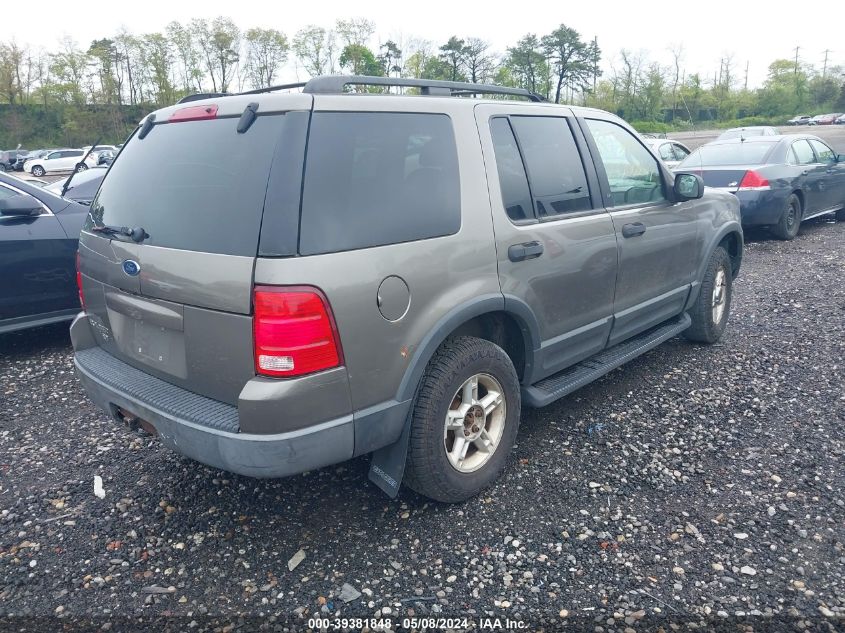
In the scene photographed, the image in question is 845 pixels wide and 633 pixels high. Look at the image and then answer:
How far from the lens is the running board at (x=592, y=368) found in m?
3.55

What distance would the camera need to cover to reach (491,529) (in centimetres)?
301

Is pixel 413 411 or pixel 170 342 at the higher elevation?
pixel 170 342

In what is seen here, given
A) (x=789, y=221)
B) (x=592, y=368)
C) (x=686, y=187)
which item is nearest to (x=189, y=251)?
(x=592, y=368)

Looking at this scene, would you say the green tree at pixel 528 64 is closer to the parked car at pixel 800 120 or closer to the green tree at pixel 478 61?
the green tree at pixel 478 61

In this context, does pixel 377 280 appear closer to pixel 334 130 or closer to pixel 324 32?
pixel 334 130

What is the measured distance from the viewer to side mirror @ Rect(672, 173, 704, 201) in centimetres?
450

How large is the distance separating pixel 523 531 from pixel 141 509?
1870mm

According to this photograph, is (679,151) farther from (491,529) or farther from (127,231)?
(127,231)

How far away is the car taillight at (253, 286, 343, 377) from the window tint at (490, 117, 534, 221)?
48.9 inches

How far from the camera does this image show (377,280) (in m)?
2.58

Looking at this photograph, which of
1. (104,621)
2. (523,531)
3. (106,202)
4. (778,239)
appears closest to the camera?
(104,621)

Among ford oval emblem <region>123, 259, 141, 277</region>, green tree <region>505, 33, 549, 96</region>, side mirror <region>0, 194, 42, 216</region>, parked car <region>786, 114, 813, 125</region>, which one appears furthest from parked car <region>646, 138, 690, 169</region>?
parked car <region>786, 114, 813, 125</region>

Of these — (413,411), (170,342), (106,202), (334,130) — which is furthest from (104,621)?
(334,130)

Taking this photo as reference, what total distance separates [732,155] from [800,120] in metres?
74.4
